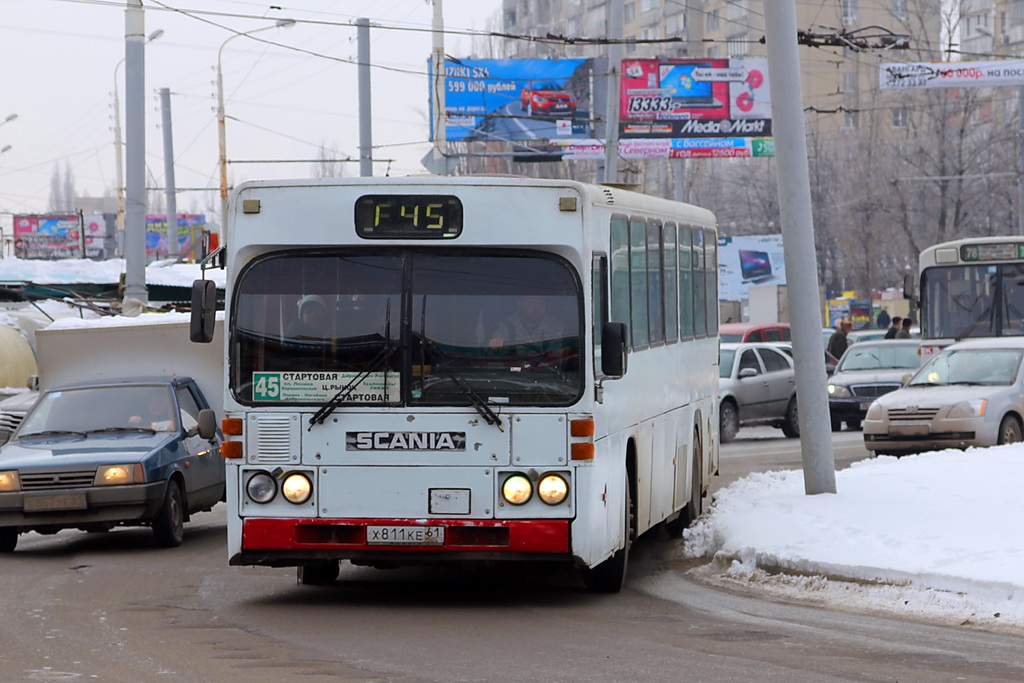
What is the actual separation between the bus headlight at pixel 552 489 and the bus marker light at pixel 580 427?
0.27m

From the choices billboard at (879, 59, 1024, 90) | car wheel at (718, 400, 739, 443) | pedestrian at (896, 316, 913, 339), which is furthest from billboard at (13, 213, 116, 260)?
car wheel at (718, 400, 739, 443)

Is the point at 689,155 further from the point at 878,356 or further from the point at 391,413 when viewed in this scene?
the point at 391,413

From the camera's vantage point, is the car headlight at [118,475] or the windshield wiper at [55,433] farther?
the windshield wiper at [55,433]

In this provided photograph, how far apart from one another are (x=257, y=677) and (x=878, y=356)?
22.5 m

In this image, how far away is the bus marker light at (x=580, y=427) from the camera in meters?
9.59

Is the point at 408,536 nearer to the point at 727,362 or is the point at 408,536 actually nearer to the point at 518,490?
the point at 518,490

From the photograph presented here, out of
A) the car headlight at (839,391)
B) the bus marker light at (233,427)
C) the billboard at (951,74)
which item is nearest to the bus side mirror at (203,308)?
the bus marker light at (233,427)

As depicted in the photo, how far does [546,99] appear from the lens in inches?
1996

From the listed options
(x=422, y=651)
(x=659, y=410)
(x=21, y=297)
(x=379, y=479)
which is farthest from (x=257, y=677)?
(x=21, y=297)

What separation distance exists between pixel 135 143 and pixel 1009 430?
42.4 ft

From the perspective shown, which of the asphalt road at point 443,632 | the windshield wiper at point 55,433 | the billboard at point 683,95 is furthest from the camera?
the billboard at point 683,95

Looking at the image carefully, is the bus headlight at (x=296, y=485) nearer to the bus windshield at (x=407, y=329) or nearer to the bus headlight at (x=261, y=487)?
the bus headlight at (x=261, y=487)

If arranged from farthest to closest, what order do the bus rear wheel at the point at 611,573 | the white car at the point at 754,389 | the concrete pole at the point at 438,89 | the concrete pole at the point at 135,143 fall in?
the concrete pole at the point at 438,89 → the white car at the point at 754,389 → the concrete pole at the point at 135,143 → the bus rear wheel at the point at 611,573

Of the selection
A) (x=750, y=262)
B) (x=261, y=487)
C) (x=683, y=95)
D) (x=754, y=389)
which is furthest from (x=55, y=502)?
(x=750, y=262)
